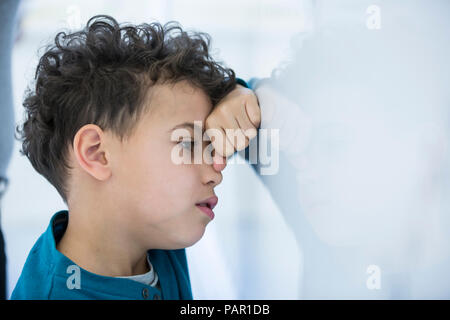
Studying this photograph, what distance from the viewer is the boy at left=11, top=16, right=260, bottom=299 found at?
728mm

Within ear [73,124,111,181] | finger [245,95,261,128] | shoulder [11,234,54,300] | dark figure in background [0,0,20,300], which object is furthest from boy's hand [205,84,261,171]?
dark figure in background [0,0,20,300]

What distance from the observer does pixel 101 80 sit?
0.75 m

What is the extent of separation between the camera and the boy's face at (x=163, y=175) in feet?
2.38

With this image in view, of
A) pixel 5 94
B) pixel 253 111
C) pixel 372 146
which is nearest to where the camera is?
pixel 372 146

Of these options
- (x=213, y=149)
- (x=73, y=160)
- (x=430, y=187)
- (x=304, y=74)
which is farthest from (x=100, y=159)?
(x=430, y=187)

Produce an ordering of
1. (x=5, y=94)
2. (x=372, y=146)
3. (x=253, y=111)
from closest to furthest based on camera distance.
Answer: (x=372, y=146) → (x=253, y=111) → (x=5, y=94)

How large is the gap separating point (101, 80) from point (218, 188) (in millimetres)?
427

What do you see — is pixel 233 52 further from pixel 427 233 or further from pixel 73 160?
pixel 427 233

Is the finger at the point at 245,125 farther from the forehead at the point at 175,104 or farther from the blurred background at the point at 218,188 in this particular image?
the blurred background at the point at 218,188

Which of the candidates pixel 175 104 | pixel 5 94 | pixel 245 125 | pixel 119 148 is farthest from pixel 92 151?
pixel 5 94

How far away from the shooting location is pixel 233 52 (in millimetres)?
1054

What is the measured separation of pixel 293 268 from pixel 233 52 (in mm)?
525

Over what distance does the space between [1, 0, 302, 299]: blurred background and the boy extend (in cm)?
21

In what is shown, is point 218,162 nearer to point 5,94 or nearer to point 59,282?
point 59,282
